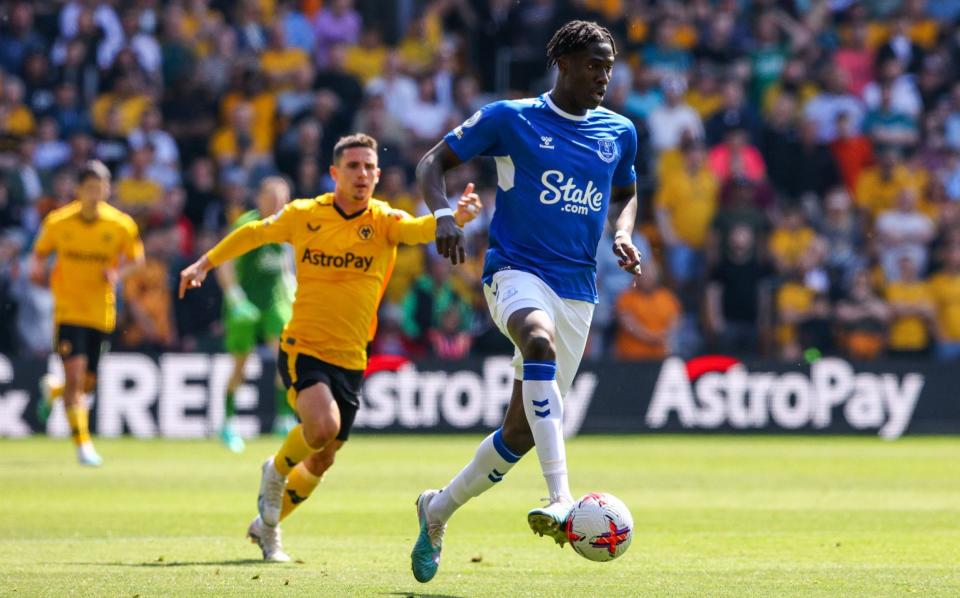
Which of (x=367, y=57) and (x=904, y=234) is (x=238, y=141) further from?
(x=904, y=234)

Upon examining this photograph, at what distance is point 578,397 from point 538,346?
13.5 metres

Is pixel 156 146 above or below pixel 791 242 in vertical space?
above

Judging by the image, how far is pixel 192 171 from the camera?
22016 mm

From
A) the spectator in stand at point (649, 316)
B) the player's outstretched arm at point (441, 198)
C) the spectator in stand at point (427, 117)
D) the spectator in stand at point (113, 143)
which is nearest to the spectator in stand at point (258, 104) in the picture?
the spectator in stand at point (113, 143)

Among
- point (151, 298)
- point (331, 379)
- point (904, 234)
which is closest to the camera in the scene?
point (331, 379)

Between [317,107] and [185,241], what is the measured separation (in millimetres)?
2646

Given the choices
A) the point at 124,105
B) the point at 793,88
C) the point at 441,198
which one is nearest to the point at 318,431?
the point at 441,198

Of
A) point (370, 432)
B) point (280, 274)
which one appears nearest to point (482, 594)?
point (280, 274)

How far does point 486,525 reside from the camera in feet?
37.6

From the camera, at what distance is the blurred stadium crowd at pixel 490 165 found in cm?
2141

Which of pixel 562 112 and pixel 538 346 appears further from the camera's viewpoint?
pixel 562 112

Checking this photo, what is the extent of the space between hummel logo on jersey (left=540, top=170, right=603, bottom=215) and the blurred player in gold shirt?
8875 mm

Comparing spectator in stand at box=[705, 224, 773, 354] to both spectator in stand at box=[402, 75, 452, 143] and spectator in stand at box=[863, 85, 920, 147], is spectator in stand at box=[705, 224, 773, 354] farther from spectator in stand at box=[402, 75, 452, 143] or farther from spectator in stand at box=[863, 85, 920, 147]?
spectator in stand at box=[402, 75, 452, 143]

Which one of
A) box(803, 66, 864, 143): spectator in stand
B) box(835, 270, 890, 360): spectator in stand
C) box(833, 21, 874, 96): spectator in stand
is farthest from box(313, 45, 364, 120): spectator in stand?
box(833, 21, 874, 96): spectator in stand
